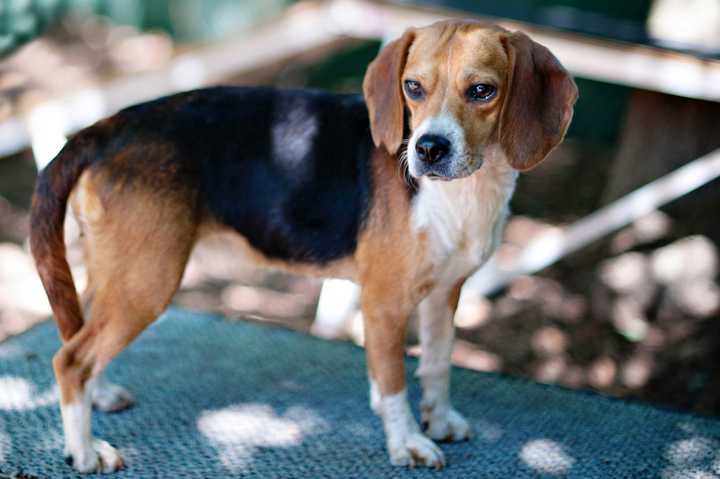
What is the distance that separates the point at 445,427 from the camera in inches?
135

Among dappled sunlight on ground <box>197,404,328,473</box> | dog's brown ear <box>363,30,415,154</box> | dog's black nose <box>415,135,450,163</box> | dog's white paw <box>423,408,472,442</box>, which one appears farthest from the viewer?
dog's white paw <box>423,408,472,442</box>

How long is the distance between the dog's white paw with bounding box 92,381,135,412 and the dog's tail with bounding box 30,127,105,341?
0.58 metres

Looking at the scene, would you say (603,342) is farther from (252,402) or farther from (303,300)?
(252,402)

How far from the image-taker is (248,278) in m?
6.76

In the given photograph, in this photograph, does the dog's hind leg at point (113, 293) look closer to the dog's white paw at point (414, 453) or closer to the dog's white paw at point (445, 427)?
the dog's white paw at point (414, 453)

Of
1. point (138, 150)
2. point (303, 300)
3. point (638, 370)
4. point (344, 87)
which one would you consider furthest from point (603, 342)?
point (344, 87)

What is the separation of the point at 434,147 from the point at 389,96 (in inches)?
15.1

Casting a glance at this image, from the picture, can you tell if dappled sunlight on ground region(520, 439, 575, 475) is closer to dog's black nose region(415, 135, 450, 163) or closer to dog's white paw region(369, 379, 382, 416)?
dog's white paw region(369, 379, 382, 416)

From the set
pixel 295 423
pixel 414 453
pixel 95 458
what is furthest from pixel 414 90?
pixel 95 458

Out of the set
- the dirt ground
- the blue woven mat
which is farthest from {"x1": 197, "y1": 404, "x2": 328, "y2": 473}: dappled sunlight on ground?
the dirt ground

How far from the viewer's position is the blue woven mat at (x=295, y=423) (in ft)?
10.5

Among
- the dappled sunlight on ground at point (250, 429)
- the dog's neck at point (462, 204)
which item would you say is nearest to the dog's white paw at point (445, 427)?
the dappled sunlight on ground at point (250, 429)

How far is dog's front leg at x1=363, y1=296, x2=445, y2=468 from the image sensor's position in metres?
Result: 3.14

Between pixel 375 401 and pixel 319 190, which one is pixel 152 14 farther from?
pixel 375 401
